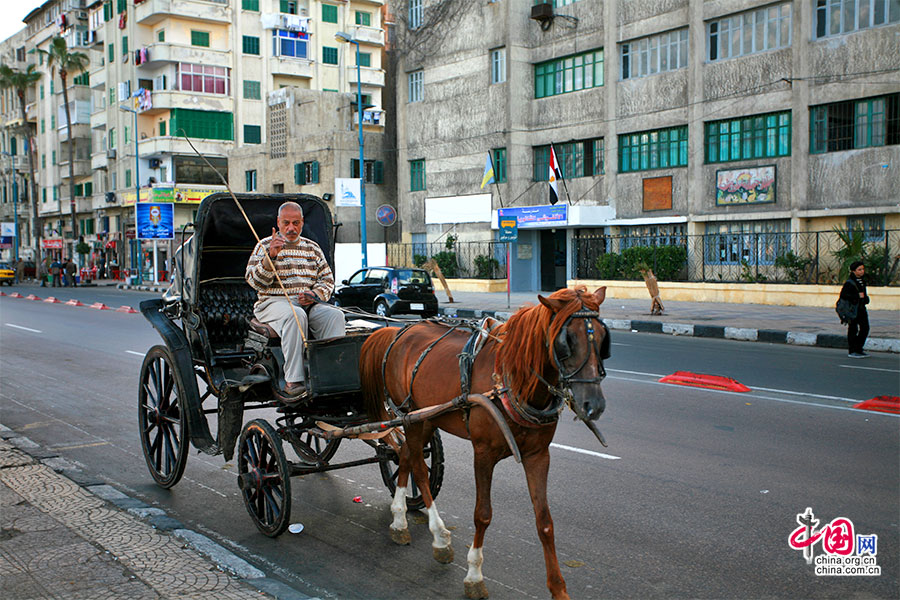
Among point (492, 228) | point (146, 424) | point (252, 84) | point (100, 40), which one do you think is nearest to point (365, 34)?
point (252, 84)

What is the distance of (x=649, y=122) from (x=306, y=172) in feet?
70.7

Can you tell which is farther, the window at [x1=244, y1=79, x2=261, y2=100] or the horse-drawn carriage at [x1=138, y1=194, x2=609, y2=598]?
the window at [x1=244, y1=79, x2=261, y2=100]

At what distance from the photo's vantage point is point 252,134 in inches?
2365

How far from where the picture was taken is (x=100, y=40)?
65375mm

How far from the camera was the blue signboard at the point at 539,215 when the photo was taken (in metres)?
32.4

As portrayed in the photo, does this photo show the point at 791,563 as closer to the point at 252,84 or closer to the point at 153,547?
the point at 153,547

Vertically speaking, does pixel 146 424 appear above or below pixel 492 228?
below

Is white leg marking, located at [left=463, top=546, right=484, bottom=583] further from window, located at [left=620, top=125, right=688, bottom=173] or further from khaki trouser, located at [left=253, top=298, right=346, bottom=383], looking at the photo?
window, located at [left=620, top=125, right=688, bottom=173]

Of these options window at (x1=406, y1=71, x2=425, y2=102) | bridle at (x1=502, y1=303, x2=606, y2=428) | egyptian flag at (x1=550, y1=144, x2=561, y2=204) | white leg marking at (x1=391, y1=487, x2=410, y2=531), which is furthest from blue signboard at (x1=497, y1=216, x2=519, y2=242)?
bridle at (x1=502, y1=303, x2=606, y2=428)

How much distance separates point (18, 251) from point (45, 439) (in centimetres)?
7828

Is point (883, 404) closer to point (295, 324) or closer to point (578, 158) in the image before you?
point (295, 324)

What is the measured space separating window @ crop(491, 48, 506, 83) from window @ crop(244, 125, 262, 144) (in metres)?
28.5

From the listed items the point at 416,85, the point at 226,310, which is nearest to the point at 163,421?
the point at 226,310

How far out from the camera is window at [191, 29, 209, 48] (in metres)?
57.2
